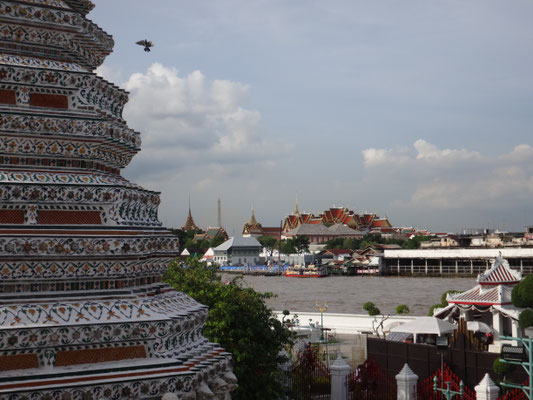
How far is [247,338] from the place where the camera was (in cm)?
1312

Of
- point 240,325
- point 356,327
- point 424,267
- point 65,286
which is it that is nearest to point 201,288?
point 240,325

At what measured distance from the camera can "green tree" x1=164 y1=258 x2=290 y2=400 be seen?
12227mm

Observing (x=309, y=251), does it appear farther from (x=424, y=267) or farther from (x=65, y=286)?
(x=65, y=286)

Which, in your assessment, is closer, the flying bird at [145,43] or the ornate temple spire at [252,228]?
the flying bird at [145,43]

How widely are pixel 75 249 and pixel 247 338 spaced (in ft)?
19.9

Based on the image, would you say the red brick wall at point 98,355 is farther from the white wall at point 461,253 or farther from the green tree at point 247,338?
the white wall at point 461,253

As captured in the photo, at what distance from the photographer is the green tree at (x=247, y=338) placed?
12227 millimetres

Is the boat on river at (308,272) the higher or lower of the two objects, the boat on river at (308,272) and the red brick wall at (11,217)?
the lower

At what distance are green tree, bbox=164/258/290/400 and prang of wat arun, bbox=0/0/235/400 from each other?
3.56 meters

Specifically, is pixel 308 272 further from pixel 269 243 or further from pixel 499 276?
pixel 499 276

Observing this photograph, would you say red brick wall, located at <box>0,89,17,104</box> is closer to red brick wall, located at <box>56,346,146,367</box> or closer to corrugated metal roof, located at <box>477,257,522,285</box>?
red brick wall, located at <box>56,346,146,367</box>

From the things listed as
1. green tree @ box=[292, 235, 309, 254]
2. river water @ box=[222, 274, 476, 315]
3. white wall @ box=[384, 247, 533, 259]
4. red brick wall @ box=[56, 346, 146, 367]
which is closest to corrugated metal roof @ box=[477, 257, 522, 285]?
red brick wall @ box=[56, 346, 146, 367]

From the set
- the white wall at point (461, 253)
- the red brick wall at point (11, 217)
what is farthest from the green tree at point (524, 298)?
the white wall at point (461, 253)

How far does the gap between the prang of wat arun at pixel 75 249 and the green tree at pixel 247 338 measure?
3.56 metres
